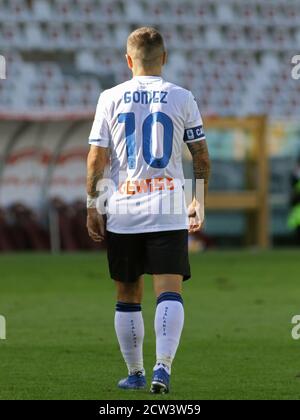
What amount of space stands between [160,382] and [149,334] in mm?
3572

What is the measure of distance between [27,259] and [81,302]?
652cm

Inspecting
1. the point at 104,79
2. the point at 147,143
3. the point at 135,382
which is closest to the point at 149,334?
the point at 135,382

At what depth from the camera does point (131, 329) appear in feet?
23.2

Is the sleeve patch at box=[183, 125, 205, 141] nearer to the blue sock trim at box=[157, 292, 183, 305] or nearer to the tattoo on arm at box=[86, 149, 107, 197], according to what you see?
the tattoo on arm at box=[86, 149, 107, 197]

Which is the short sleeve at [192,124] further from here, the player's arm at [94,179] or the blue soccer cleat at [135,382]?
the blue soccer cleat at [135,382]

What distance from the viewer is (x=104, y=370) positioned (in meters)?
8.02

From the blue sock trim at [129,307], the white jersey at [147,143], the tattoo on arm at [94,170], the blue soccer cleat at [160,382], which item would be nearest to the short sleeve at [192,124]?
the white jersey at [147,143]

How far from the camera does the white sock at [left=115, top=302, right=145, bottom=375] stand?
705 cm

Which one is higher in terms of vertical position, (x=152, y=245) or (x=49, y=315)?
(x=152, y=245)

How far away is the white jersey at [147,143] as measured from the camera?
6.85 meters

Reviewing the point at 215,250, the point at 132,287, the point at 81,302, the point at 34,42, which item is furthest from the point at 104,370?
the point at 34,42

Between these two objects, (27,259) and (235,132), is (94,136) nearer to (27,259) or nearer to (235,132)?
(27,259)

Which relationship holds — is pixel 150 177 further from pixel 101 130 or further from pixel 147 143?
pixel 101 130

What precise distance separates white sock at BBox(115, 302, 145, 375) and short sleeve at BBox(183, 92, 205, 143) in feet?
3.17
